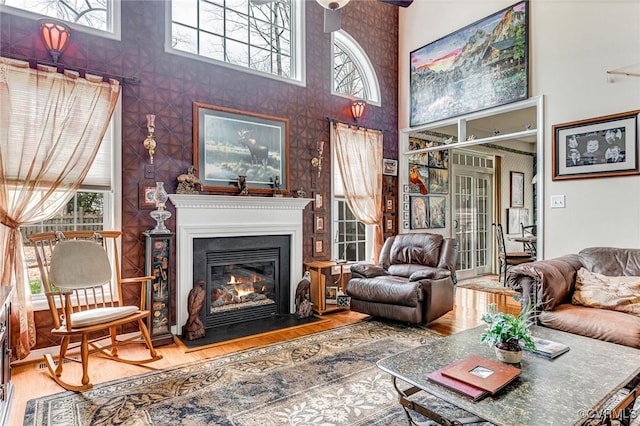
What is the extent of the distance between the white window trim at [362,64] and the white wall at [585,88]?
1888 mm

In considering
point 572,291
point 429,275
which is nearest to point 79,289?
point 429,275

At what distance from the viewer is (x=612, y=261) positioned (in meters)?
3.24

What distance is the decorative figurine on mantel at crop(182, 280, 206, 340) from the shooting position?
3.53 metres

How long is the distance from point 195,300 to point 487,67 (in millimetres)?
4507

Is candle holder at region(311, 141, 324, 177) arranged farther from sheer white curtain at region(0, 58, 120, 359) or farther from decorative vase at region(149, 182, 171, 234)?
sheer white curtain at region(0, 58, 120, 359)

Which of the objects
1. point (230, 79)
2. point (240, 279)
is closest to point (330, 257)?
point (240, 279)

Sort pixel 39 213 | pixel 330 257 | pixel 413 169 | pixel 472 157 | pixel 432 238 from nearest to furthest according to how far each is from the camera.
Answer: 1. pixel 39 213
2. pixel 432 238
3. pixel 330 257
4. pixel 413 169
5. pixel 472 157

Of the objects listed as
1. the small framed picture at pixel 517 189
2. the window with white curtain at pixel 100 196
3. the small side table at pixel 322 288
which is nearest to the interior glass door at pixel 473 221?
the small framed picture at pixel 517 189

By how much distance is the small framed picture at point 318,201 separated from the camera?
477 centimetres

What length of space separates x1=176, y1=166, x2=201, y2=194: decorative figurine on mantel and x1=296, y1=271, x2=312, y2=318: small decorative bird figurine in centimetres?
166

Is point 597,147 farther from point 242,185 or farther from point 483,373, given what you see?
point 242,185

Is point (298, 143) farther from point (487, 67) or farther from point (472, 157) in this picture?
point (472, 157)

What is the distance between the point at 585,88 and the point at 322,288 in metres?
3.64

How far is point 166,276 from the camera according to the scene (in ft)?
11.3
